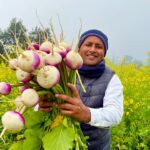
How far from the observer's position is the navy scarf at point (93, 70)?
271 cm


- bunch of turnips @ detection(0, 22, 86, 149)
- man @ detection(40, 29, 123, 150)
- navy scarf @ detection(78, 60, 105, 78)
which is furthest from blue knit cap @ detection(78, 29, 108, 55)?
bunch of turnips @ detection(0, 22, 86, 149)

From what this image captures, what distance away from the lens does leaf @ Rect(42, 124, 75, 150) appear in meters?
2.07

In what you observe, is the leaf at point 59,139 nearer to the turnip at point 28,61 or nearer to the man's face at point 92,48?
the turnip at point 28,61

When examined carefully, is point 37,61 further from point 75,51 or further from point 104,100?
point 104,100

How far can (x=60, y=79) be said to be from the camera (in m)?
2.06

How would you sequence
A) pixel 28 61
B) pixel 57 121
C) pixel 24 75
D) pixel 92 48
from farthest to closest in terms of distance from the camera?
pixel 92 48 < pixel 57 121 < pixel 24 75 < pixel 28 61

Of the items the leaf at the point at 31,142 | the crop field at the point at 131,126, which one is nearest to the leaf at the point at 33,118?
the leaf at the point at 31,142

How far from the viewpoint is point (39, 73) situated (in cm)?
184

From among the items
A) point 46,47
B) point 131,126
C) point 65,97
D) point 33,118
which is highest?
point 46,47

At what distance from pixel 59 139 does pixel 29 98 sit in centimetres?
31

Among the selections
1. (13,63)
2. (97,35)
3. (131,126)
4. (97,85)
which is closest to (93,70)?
(97,85)

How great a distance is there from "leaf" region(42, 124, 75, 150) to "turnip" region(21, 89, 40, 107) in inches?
10.9

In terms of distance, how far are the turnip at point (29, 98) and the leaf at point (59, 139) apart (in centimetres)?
28

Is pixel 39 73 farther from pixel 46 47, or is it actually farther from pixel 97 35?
pixel 97 35
